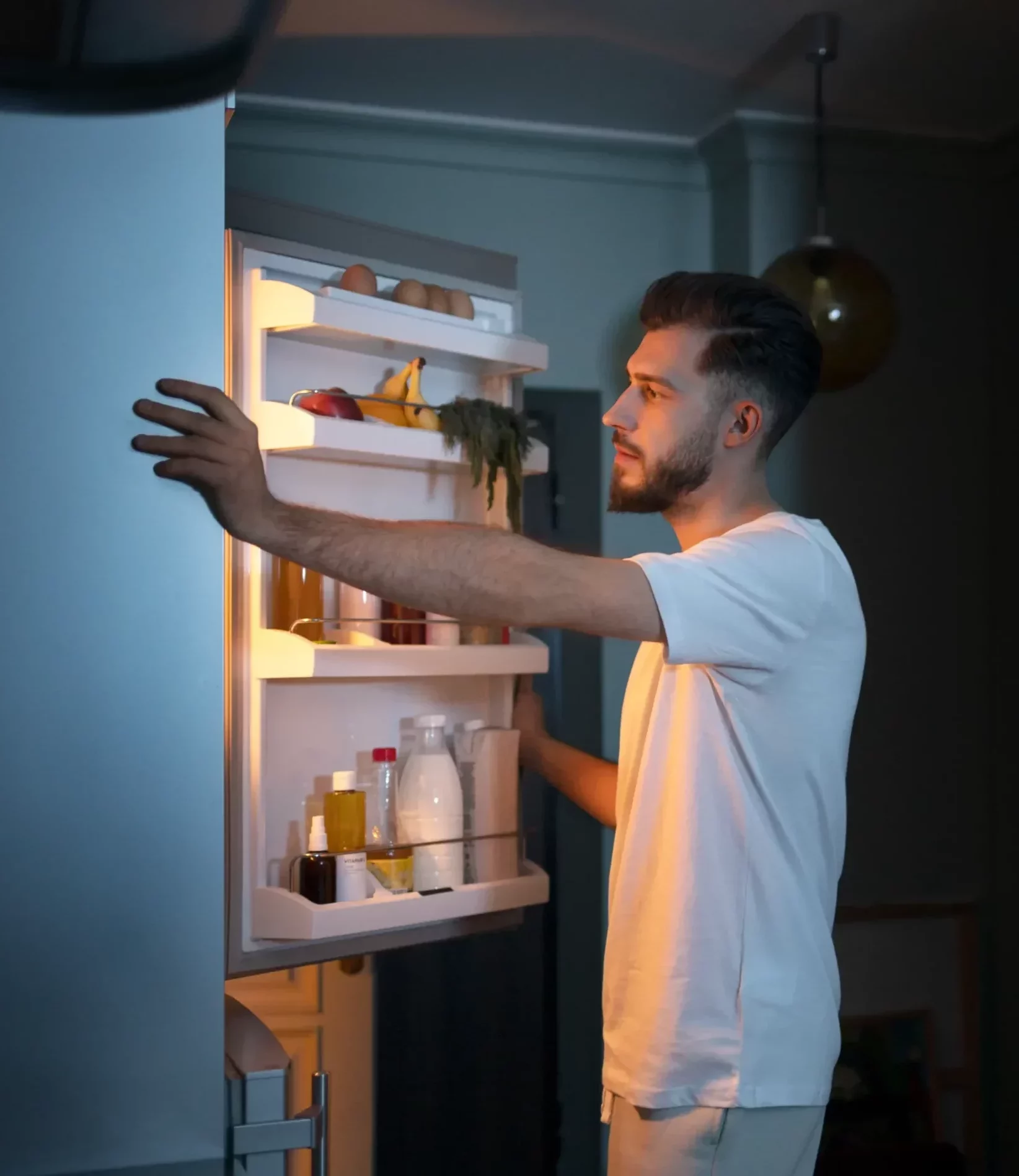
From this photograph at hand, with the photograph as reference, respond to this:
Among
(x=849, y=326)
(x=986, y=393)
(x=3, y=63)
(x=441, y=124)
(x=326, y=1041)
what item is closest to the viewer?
(x=3, y=63)

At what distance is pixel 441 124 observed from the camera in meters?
2.70

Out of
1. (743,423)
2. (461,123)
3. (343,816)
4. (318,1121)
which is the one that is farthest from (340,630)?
(461,123)

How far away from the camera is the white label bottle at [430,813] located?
1.71 meters

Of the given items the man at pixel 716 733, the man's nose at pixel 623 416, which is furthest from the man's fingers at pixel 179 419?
the man's nose at pixel 623 416

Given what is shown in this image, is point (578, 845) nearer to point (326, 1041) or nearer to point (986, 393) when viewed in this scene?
point (326, 1041)

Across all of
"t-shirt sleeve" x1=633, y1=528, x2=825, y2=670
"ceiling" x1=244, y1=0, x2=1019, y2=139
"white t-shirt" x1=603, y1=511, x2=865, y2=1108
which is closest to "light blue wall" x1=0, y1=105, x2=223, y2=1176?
"t-shirt sleeve" x1=633, y1=528, x2=825, y2=670

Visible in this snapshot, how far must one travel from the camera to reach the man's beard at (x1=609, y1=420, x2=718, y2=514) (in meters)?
1.50

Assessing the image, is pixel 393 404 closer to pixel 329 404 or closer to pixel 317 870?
pixel 329 404

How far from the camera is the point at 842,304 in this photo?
2.19m

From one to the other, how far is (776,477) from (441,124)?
1.05 m

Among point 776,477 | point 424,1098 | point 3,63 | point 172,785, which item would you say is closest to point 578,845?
point 424,1098

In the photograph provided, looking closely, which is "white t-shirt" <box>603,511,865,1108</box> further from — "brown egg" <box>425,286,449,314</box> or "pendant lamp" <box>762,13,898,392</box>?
"pendant lamp" <box>762,13,898,392</box>

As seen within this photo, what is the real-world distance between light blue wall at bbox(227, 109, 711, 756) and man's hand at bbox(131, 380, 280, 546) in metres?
1.81

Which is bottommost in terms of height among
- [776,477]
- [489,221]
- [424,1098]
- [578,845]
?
[424,1098]
